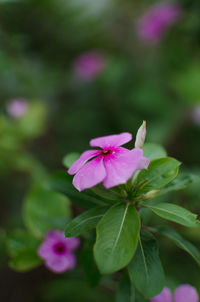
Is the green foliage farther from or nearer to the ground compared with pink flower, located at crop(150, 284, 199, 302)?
farther from the ground

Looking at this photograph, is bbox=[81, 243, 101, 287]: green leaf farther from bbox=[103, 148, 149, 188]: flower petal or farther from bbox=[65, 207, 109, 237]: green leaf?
bbox=[103, 148, 149, 188]: flower petal

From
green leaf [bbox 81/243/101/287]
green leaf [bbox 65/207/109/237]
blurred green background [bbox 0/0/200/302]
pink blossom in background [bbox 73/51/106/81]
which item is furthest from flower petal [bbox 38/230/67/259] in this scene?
pink blossom in background [bbox 73/51/106/81]

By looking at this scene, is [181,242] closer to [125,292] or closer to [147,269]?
[147,269]

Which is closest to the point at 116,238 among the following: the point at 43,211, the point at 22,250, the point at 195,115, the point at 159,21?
the point at 22,250

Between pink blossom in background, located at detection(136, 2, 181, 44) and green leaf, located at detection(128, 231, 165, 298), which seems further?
pink blossom in background, located at detection(136, 2, 181, 44)

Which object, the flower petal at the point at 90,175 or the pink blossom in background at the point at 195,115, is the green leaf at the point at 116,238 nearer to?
the flower petal at the point at 90,175

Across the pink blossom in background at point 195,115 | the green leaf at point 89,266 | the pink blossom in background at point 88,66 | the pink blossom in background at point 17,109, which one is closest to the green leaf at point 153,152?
the green leaf at point 89,266
